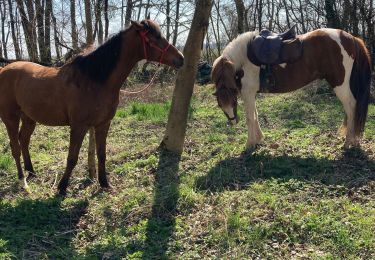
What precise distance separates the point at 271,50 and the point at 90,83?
101 inches

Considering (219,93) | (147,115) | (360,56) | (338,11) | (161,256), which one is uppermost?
(338,11)

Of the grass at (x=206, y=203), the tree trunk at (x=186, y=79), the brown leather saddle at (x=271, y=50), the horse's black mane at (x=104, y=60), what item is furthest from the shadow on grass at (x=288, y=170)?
the horse's black mane at (x=104, y=60)

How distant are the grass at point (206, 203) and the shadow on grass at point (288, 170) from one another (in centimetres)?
1

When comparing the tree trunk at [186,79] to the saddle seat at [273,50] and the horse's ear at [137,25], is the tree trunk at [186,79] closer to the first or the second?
the saddle seat at [273,50]

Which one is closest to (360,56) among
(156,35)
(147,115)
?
(156,35)

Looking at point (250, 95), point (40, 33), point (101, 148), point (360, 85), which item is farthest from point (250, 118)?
point (40, 33)

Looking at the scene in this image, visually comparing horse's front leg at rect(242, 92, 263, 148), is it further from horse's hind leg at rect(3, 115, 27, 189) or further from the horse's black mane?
horse's hind leg at rect(3, 115, 27, 189)

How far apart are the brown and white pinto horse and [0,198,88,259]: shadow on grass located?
249 centimetres

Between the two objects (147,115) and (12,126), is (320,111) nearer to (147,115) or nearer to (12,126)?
(147,115)

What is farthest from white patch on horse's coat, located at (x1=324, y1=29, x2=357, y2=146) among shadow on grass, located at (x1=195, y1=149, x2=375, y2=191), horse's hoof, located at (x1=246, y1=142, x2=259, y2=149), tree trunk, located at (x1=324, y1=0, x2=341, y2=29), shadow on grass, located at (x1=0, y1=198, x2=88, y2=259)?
tree trunk, located at (x1=324, y1=0, x2=341, y2=29)

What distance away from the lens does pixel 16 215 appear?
4.09 m

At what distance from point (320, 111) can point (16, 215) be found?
20.8 ft

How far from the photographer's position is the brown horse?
4.36m

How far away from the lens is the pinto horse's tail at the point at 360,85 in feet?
18.0
